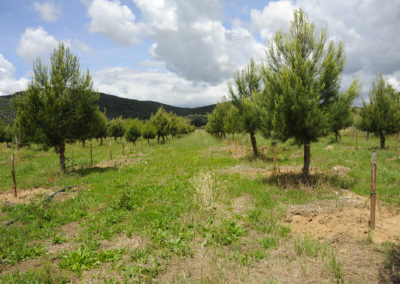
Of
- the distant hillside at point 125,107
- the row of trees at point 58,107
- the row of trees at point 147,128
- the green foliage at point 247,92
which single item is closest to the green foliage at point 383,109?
the green foliage at point 247,92

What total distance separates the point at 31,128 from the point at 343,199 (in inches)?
639

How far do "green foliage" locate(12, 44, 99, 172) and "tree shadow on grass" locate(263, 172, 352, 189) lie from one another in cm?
1190

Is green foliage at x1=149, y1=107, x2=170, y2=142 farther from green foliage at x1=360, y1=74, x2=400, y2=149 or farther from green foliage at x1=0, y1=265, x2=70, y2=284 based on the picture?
green foliage at x1=0, y1=265, x2=70, y2=284

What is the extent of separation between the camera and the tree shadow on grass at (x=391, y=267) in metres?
3.77

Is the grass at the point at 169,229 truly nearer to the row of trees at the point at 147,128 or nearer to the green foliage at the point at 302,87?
the green foliage at the point at 302,87

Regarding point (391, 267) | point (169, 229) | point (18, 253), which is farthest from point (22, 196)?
point (391, 267)

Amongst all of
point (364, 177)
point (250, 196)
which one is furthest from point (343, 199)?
point (364, 177)

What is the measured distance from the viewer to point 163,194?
9320 mm

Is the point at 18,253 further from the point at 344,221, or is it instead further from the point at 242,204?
the point at 344,221

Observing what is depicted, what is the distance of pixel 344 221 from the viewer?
601cm

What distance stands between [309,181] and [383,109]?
1681 cm

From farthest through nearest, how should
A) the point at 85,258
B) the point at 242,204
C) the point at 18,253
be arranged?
the point at 242,204 → the point at 18,253 → the point at 85,258

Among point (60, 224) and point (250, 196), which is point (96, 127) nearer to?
point (60, 224)

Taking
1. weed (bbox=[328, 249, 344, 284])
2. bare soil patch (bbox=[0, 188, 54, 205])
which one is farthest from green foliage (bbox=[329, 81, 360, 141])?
bare soil patch (bbox=[0, 188, 54, 205])
